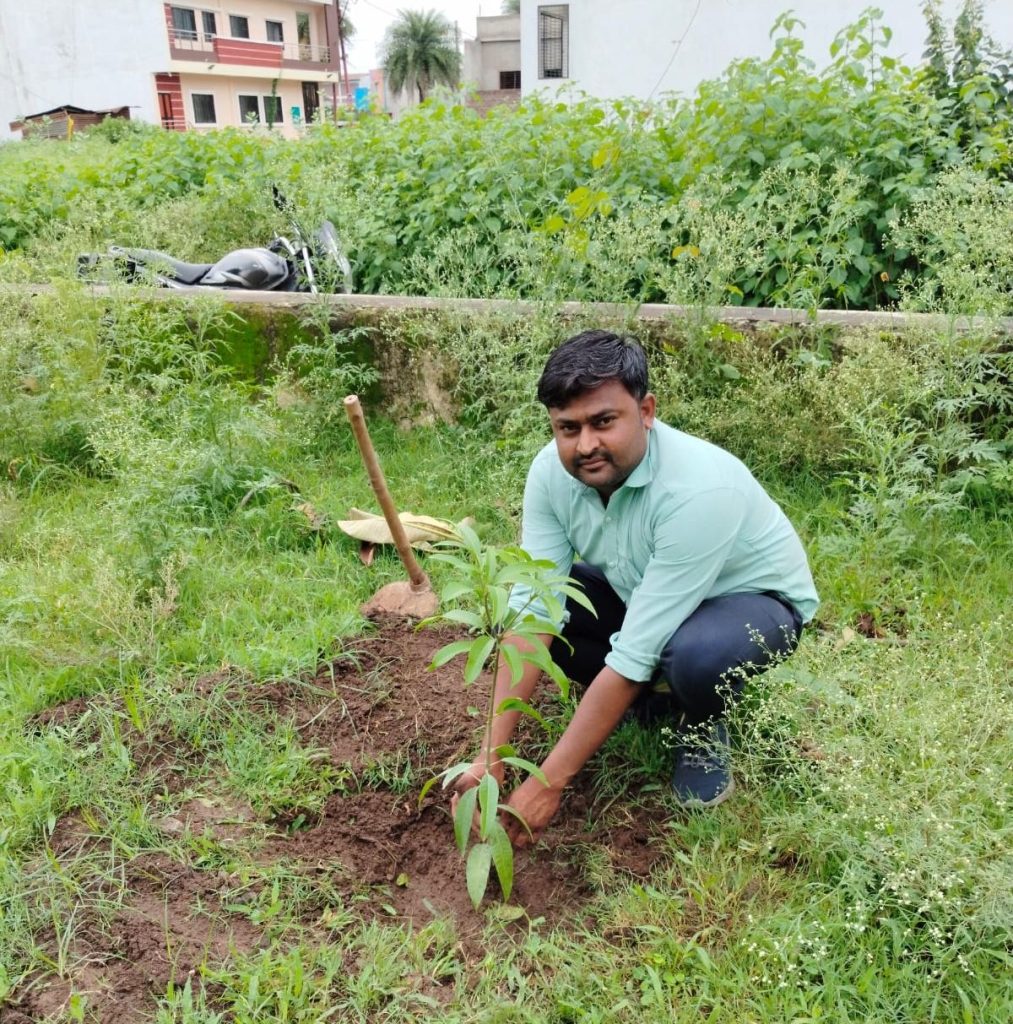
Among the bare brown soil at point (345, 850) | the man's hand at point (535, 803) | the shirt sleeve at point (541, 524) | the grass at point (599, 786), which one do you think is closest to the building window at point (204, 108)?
the grass at point (599, 786)

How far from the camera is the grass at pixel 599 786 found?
6.27 ft

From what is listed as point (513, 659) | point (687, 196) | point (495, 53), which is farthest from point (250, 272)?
point (495, 53)

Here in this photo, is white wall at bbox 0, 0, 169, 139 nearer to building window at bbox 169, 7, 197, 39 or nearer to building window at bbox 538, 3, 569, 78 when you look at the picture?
building window at bbox 169, 7, 197, 39

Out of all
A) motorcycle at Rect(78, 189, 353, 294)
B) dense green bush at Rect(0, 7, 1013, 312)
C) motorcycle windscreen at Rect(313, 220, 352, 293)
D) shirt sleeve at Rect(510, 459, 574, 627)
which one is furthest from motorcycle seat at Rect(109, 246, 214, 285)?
shirt sleeve at Rect(510, 459, 574, 627)

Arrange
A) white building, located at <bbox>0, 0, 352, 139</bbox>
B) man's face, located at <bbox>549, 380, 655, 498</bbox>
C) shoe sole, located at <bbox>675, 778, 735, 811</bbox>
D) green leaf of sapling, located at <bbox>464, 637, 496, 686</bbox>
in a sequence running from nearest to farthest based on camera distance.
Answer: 1. green leaf of sapling, located at <bbox>464, 637, 496, 686</bbox>
2. man's face, located at <bbox>549, 380, 655, 498</bbox>
3. shoe sole, located at <bbox>675, 778, 735, 811</bbox>
4. white building, located at <bbox>0, 0, 352, 139</bbox>

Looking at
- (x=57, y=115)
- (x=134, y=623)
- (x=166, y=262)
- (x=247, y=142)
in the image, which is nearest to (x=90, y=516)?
(x=134, y=623)

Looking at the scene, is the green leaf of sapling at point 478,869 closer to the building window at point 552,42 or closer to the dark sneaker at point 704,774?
the dark sneaker at point 704,774

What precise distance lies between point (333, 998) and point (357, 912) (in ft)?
0.78

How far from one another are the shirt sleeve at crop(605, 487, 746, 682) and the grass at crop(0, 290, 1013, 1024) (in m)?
0.29

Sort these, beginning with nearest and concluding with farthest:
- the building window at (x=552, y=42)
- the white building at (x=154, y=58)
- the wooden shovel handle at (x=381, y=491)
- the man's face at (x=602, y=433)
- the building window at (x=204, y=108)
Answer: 1. the man's face at (x=602, y=433)
2. the wooden shovel handle at (x=381, y=491)
3. the building window at (x=552, y=42)
4. the white building at (x=154, y=58)
5. the building window at (x=204, y=108)

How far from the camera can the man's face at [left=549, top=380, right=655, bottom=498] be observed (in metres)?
2.11

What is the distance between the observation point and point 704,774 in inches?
94.0

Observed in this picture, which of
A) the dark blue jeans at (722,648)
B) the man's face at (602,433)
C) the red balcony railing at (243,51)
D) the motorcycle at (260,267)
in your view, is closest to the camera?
the man's face at (602,433)

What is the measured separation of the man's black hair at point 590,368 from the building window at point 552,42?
65.9ft
